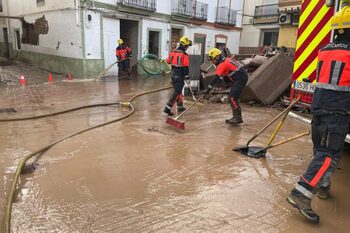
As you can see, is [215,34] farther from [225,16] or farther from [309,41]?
[309,41]

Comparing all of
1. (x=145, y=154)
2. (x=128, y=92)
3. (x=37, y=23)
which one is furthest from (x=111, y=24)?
(x=145, y=154)

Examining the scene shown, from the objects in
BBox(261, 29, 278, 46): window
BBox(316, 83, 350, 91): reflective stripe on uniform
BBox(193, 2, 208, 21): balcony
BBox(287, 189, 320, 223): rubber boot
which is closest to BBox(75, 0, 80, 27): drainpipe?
BBox(193, 2, 208, 21): balcony

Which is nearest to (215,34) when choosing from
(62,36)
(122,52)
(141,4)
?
(141,4)

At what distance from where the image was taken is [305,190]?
2562 millimetres

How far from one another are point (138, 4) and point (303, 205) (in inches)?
531

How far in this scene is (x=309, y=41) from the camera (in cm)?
372

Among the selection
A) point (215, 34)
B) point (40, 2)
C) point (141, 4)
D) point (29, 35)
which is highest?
point (141, 4)

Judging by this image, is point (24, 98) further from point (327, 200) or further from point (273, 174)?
point (327, 200)

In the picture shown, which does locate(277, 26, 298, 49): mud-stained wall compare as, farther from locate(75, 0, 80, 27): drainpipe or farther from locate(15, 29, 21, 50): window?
locate(15, 29, 21, 50): window

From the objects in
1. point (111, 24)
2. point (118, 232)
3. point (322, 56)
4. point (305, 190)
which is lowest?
point (118, 232)

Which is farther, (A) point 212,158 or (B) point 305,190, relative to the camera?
(A) point 212,158

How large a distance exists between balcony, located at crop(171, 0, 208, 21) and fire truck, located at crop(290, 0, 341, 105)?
1335 centimetres

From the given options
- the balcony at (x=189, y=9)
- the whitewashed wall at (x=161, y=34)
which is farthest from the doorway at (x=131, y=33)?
the balcony at (x=189, y=9)

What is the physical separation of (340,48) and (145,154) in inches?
103
